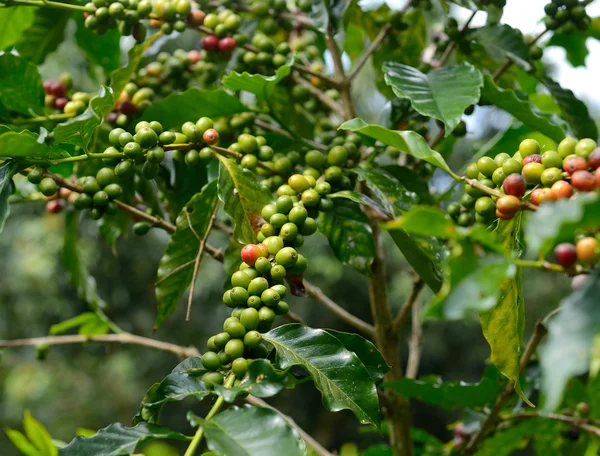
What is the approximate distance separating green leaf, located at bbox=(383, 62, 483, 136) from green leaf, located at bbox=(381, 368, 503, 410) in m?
0.42

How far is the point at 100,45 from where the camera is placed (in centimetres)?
107

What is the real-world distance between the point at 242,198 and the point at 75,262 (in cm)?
57

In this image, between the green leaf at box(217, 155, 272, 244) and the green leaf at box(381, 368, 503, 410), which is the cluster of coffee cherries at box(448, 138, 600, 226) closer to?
the green leaf at box(217, 155, 272, 244)

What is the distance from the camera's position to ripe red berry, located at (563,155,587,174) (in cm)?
51

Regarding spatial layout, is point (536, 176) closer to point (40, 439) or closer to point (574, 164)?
point (574, 164)

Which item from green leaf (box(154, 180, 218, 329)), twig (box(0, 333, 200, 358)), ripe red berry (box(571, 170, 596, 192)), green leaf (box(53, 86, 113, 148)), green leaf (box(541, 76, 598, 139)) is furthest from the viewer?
twig (box(0, 333, 200, 358))

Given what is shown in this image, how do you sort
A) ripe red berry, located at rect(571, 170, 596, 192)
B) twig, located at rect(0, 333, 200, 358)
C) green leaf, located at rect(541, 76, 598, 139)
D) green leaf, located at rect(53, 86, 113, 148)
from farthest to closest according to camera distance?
twig, located at rect(0, 333, 200, 358)
green leaf, located at rect(541, 76, 598, 139)
green leaf, located at rect(53, 86, 113, 148)
ripe red berry, located at rect(571, 170, 596, 192)

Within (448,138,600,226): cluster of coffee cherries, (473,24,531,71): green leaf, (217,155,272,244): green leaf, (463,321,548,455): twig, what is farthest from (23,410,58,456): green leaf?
(473,24,531,71): green leaf

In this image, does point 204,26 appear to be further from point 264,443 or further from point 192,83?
point 264,443

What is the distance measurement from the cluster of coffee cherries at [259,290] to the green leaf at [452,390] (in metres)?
0.35

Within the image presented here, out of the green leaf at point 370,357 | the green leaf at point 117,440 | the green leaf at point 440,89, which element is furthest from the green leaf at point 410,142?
the green leaf at point 117,440

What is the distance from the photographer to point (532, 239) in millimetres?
368

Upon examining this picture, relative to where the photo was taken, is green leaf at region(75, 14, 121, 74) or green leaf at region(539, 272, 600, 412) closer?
green leaf at region(539, 272, 600, 412)

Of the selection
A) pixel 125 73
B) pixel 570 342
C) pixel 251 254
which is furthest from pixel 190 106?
pixel 570 342
